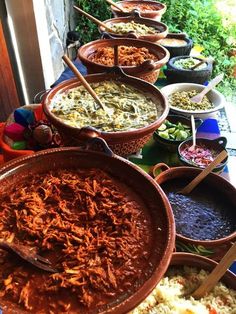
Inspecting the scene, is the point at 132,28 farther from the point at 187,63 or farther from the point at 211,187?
the point at 211,187

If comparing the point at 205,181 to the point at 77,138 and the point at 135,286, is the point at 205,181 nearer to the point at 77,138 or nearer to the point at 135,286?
the point at 77,138

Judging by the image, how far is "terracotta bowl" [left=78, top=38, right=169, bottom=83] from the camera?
1.77m

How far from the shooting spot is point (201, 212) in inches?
53.2

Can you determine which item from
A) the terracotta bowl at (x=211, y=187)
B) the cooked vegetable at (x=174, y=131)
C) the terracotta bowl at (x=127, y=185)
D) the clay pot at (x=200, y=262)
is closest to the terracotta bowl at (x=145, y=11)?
the cooked vegetable at (x=174, y=131)

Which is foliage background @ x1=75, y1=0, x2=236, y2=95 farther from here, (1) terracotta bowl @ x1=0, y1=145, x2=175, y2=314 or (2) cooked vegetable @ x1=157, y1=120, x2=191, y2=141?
(1) terracotta bowl @ x1=0, y1=145, x2=175, y2=314

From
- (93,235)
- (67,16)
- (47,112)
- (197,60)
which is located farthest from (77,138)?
(67,16)

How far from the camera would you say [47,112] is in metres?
1.41

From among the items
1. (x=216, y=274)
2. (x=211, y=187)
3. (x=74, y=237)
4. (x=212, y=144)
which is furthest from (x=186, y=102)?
(x=74, y=237)

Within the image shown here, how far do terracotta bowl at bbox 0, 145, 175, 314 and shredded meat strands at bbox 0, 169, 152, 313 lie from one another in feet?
0.07

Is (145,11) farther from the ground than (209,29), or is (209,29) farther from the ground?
(145,11)

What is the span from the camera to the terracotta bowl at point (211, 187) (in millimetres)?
1190

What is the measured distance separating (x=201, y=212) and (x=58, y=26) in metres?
3.07

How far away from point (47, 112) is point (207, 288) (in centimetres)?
94

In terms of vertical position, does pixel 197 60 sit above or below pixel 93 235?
below
